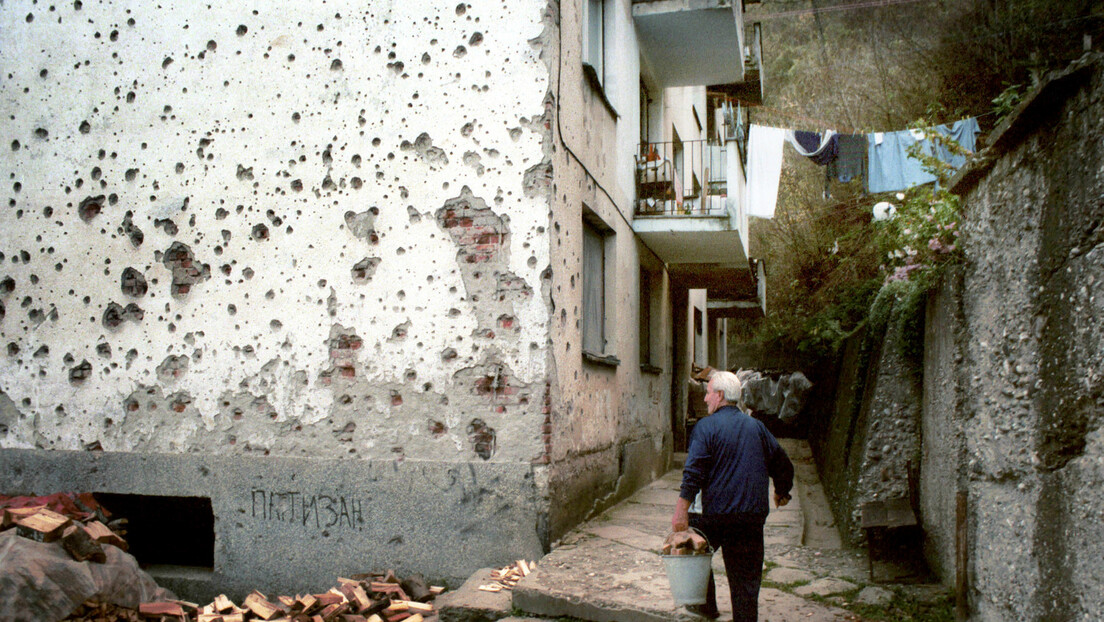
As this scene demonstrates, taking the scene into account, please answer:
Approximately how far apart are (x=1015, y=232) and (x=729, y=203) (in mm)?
5645

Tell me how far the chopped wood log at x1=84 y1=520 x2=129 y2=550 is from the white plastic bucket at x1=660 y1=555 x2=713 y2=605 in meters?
4.49

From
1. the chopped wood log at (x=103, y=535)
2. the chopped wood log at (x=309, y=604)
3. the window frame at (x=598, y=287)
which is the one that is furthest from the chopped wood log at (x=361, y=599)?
the window frame at (x=598, y=287)

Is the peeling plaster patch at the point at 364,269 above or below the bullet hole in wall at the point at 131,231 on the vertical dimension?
below

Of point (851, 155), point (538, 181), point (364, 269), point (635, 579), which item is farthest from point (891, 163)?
point (635, 579)

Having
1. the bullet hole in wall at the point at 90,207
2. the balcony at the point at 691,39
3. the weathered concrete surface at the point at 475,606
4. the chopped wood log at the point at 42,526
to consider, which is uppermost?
the balcony at the point at 691,39

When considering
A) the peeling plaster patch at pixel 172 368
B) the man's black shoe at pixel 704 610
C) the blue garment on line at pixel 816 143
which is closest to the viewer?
the man's black shoe at pixel 704 610

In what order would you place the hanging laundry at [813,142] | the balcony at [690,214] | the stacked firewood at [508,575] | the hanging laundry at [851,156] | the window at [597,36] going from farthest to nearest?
the hanging laundry at [851,156] < the hanging laundry at [813,142] < the balcony at [690,214] < the window at [597,36] < the stacked firewood at [508,575]

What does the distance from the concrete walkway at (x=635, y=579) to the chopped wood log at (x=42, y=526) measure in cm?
276

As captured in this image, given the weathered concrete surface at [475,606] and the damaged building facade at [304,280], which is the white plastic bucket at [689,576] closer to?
the weathered concrete surface at [475,606]

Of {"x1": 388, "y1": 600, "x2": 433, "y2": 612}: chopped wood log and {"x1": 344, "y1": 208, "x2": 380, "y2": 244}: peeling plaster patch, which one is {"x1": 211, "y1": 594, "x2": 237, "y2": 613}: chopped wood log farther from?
{"x1": 344, "y1": 208, "x2": 380, "y2": 244}: peeling plaster patch

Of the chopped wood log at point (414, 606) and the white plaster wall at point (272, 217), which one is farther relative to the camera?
the white plaster wall at point (272, 217)

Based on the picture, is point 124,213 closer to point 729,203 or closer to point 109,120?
point 109,120

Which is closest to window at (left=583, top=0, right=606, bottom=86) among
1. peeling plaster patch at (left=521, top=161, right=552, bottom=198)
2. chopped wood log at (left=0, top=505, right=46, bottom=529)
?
peeling plaster patch at (left=521, top=161, right=552, bottom=198)

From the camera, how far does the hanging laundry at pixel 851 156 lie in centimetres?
1277
